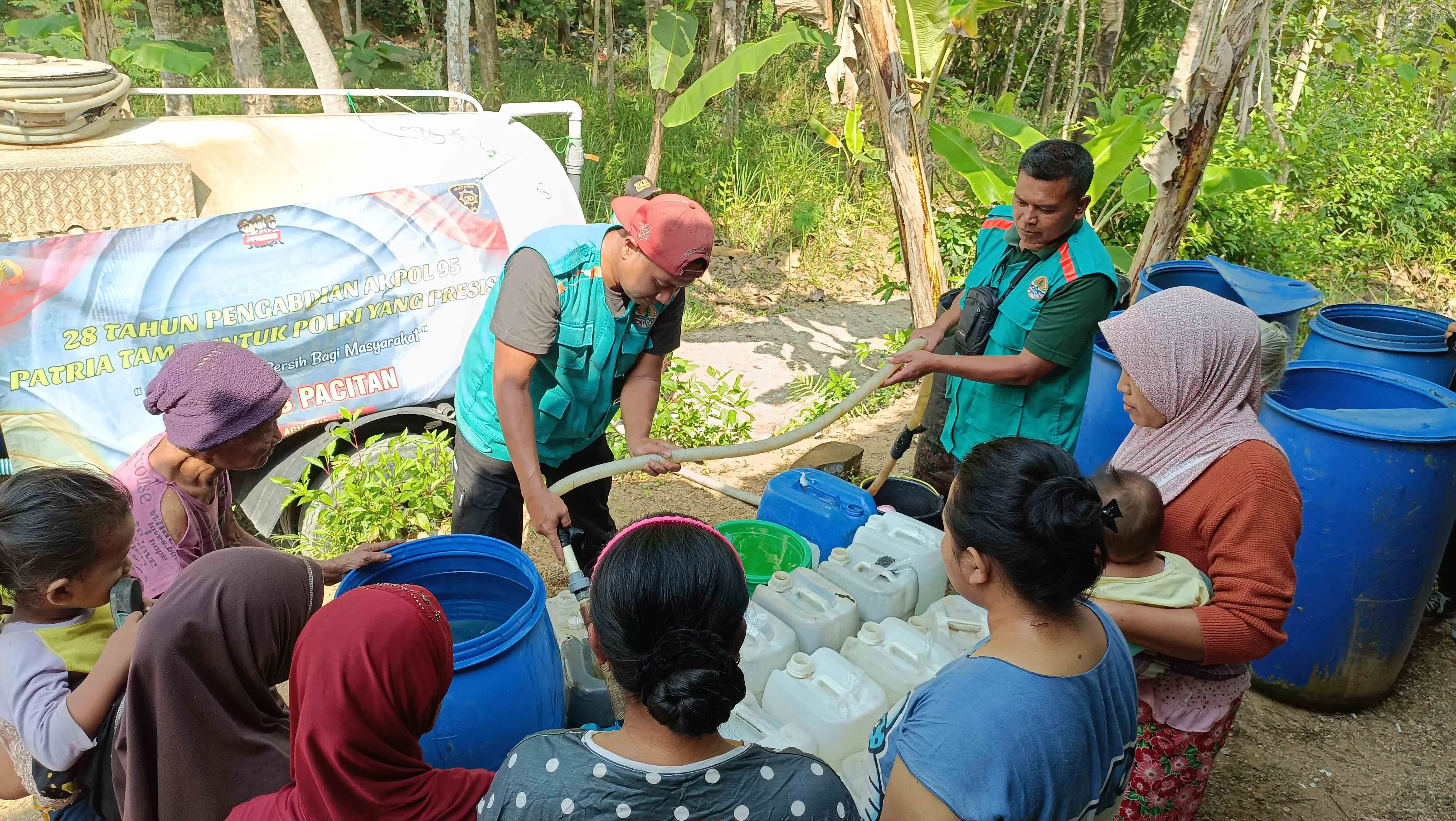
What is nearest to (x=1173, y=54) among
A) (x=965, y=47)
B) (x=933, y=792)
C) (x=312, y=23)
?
(x=965, y=47)

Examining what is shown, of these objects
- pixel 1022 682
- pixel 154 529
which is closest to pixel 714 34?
pixel 154 529

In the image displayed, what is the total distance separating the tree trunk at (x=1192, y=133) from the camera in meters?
3.64

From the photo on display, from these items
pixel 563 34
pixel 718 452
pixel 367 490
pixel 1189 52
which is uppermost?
pixel 1189 52

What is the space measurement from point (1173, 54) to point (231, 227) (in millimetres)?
11295

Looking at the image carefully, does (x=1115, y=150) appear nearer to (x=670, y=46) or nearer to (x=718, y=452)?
(x=670, y=46)

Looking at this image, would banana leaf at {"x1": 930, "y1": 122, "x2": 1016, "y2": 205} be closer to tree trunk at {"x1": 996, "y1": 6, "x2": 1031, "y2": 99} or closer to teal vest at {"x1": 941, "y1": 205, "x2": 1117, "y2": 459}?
teal vest at {"x1": 941, "y1": 205, "x2": 1117, "y2": 459}

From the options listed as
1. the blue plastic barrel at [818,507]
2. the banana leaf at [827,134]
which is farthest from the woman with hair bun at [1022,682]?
the banana leaf at [827,134]

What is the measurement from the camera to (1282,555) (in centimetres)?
181

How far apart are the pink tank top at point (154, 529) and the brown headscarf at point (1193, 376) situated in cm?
207

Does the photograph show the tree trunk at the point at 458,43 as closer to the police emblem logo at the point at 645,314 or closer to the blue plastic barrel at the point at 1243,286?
the police emblem logo at the point at 645,314

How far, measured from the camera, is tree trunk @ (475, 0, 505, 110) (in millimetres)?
8984

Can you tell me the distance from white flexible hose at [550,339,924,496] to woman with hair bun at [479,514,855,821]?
1.26 m

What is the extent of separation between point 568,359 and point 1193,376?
1604 mm

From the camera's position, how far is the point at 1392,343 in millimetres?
3742
